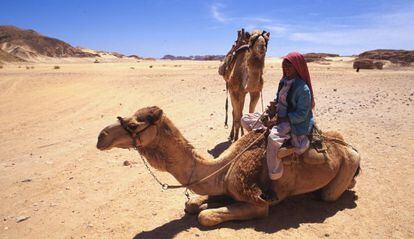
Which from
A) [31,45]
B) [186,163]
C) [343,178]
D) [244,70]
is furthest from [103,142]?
[31,45]

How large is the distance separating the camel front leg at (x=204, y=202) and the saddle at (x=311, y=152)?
3.17 feet

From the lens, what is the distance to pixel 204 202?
5.00m

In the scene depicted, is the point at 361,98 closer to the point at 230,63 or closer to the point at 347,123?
the point at 347,123

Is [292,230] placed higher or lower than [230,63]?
lower

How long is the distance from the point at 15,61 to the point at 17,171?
5050 centimetres

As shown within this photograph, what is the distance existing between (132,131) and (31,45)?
7709 centimetres

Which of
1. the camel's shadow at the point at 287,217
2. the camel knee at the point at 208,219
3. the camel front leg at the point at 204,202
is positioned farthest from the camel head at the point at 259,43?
the camel knee at the point at 208,219

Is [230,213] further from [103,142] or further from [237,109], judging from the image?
[237,109]

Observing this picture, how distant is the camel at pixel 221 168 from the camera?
13.9 ft

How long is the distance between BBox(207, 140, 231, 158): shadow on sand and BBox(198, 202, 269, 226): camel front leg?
3.18m

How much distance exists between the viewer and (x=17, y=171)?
7488mm

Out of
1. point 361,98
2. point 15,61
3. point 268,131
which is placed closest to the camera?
point 268,131

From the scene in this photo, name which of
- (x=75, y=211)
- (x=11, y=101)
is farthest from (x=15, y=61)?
(x=75, y=211)

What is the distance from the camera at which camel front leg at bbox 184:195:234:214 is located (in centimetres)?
483
